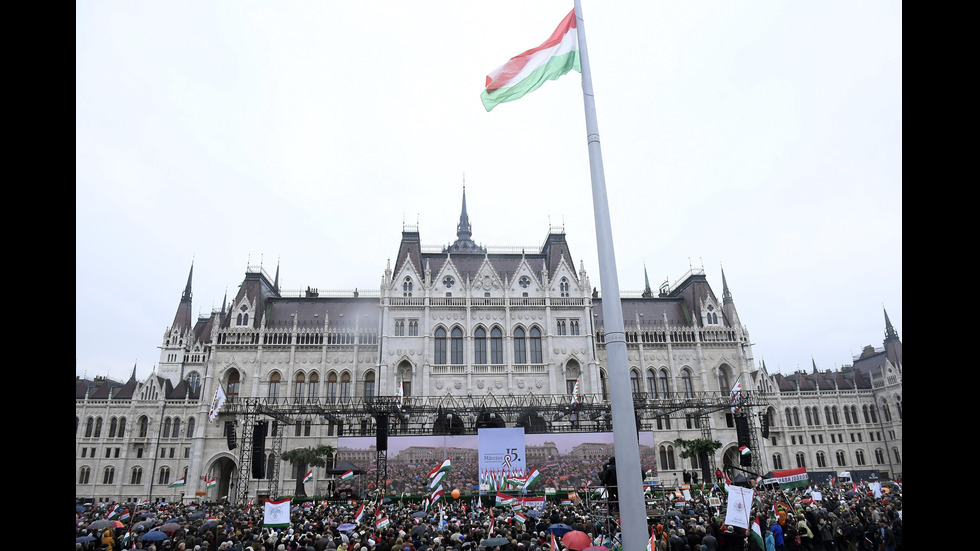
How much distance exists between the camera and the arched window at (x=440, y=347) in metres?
49.7

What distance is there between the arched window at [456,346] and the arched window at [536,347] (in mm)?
6691

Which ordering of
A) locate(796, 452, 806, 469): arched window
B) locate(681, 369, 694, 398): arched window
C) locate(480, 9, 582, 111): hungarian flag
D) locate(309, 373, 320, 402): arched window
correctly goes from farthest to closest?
locate(796, 452, 806, 469): arched window < locate(681, 369, 694, 398): arched window < locate(309, 373, 320, 402): arched window < locate(480, 9, 582, 111): hungarian flag

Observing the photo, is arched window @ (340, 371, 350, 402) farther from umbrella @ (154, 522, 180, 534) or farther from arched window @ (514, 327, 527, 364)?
umbrella @ (154, 522, 180, 534)

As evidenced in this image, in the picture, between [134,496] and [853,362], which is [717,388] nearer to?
[853,362]

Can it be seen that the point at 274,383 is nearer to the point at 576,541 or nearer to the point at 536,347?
the point at 536,347

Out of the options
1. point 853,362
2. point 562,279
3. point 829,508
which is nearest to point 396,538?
point 829,508

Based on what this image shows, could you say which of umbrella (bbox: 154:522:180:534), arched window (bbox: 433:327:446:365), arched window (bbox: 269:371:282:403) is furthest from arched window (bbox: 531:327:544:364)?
umbrella (bbox: 154:522:180:534)

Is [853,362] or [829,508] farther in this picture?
[853,362]

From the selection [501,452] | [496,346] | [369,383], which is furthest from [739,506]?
[369,383]

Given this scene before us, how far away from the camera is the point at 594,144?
8.87 m

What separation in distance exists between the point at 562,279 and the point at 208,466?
36991 mm

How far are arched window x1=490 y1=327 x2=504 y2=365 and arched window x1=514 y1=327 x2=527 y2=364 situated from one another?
4.25 ft

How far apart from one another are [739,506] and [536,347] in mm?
36393

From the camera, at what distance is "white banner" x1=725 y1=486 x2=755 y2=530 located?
14.2 meters
